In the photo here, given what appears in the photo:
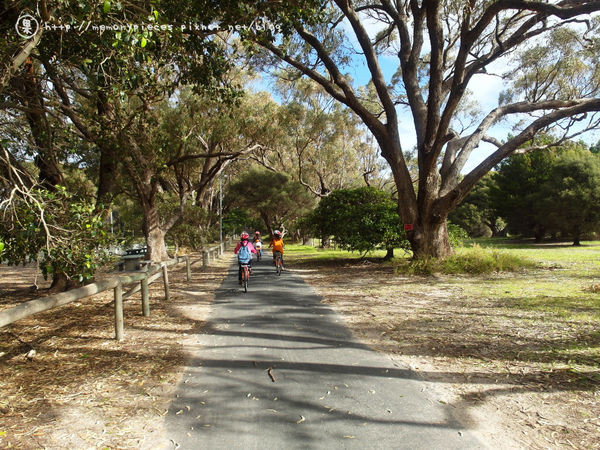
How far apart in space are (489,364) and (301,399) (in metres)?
2.35

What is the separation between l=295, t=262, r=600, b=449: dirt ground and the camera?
3.35 metres

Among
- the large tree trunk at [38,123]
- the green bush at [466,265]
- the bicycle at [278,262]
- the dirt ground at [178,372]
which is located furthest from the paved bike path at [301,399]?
the bicycle at [278,262]

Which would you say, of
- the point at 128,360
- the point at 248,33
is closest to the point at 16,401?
the point at 128,360

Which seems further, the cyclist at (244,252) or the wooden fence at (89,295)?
the cyclist at (244,252)

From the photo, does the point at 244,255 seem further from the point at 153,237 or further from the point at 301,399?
the point at 153,237

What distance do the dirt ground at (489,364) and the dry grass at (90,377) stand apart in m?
2.69

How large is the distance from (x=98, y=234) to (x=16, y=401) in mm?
2693

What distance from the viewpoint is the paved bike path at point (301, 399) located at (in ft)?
10.5

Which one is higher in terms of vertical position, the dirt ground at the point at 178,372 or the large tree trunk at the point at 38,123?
the large tree trunk at the point at 38,123

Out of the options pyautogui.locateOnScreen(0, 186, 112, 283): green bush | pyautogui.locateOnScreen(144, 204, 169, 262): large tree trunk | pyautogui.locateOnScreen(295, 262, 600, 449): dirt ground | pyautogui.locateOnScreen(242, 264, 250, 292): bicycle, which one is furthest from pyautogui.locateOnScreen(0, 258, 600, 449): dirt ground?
pyautogui.locateOnScreen(144, 204, 169, 262): large tree trunk

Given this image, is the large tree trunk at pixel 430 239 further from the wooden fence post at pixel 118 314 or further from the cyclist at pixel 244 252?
the wooden fence post at pixel 118 314

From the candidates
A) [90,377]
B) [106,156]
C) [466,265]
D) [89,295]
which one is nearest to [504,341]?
[90,377]

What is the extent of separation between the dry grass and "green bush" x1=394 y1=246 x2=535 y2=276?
7573mm

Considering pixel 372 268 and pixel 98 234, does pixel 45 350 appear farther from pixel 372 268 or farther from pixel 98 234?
pixel 372 268
